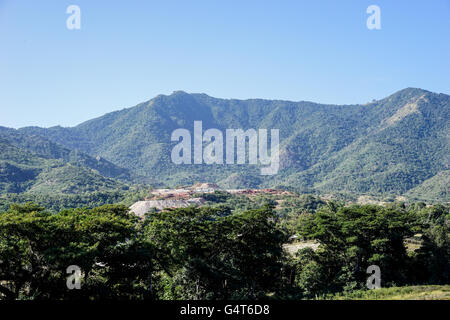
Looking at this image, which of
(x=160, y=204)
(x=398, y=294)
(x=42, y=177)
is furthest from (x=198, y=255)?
(x=42, y=177)

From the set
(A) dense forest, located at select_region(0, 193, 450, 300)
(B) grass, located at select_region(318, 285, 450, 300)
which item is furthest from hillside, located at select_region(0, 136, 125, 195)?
(B) grass, located at select_region(318, 285, 450, 300)

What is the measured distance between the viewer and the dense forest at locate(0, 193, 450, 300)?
18297 millimetres

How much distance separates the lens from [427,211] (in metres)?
63.8

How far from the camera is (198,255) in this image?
979 inches

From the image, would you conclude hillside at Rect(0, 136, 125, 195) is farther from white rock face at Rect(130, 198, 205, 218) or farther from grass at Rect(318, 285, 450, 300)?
grass at Rect(318, 285, 450, 300)

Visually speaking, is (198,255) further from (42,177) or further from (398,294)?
(42,177)

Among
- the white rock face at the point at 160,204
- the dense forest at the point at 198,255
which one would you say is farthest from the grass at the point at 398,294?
the white rock face at the point at 160,204

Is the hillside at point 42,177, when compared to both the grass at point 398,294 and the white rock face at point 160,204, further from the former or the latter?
the grass at point 398,294

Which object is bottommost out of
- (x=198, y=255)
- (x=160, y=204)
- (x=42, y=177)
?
(x=160, y=204)

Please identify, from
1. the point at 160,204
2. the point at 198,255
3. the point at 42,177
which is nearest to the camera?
the point at 198,255

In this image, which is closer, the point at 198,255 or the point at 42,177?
the point at 198,255

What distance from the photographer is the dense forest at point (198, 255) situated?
18297 mm

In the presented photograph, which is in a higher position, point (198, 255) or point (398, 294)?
point (198, 255)
